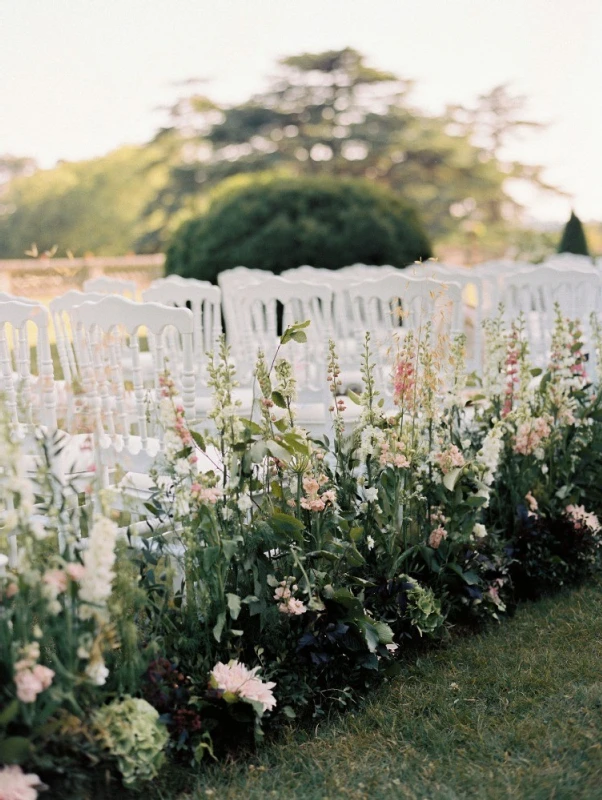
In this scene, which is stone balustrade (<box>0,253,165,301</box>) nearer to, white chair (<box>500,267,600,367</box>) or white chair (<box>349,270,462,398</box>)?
white chair (<box>500,267,600,367</box>)

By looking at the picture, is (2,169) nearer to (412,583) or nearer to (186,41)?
(186,41)

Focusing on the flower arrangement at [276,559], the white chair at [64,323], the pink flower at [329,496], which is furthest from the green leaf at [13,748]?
the white chair at [64,323]

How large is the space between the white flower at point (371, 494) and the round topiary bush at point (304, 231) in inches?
255

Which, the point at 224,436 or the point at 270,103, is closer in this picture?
the point at 224,436

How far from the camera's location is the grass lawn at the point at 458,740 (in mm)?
2115

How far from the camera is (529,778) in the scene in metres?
2.12

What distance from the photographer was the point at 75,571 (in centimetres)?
186

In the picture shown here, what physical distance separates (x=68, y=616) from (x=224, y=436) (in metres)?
0.74

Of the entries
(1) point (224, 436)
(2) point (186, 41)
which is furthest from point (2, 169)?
(1) point (224, 436)

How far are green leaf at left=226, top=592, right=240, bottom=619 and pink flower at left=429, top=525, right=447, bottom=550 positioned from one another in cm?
81

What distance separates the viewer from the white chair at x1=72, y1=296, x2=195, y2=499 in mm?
2754

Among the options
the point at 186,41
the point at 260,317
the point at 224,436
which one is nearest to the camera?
the point at 224,436

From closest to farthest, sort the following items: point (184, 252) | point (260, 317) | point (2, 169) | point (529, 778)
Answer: point (529, 778) → point (260, 317) → point (184, 252) → point (2, 169)

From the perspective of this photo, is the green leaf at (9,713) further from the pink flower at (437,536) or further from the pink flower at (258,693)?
the pink flower at (437,536)
